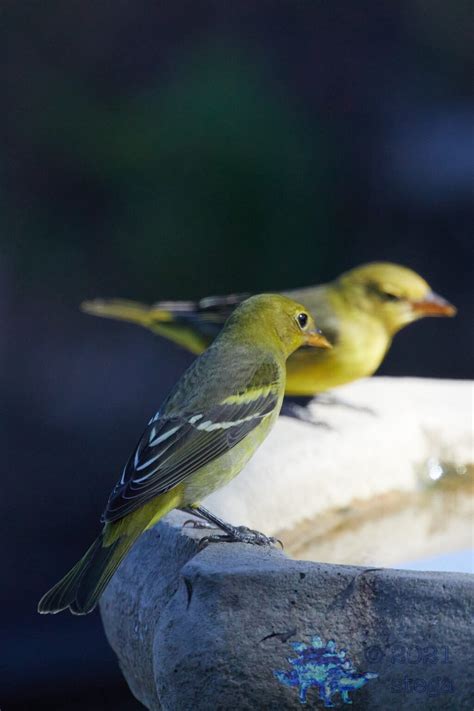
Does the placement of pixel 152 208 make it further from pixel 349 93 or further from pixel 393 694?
pixel 393 694

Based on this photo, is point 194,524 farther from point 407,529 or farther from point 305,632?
point 407,529

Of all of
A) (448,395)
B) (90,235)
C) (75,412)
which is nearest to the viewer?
(448,395)

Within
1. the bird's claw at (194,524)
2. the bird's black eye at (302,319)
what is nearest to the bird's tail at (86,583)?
the bird's claw at (194,524)

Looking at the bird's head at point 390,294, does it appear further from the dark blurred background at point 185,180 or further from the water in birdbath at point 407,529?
the dark blurred background at point 185,180

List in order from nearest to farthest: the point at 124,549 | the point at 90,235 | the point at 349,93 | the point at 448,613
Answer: the point at 448,613 → the point at 124,549 → the point at 90,235 → the point at 349,93

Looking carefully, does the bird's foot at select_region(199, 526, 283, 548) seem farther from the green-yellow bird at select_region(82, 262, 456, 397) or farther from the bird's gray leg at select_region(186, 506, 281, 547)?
the green-yellow bird at select_region(82, 262, 456, 397)

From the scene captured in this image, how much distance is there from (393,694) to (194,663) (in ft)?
0.83

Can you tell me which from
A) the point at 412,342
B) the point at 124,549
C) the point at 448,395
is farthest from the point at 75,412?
the point at 124,549

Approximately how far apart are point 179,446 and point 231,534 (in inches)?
6.9

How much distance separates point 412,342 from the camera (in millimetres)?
5938

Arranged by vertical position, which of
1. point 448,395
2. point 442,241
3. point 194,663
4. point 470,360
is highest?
point 194,663

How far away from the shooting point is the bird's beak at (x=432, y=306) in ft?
10.8

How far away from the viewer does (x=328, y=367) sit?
10.6ft

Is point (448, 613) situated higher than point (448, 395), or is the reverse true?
point (448, 613)
